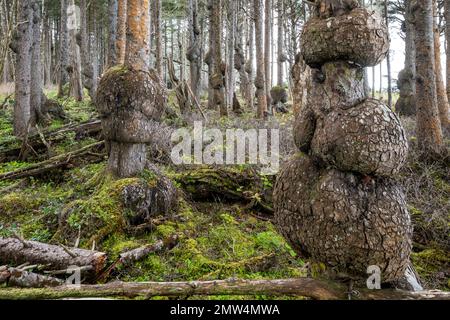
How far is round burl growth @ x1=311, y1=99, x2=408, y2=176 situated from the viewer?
2.12m

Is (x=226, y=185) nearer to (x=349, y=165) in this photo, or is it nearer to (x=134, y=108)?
(x=134, y=108)

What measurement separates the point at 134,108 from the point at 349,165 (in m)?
3.43

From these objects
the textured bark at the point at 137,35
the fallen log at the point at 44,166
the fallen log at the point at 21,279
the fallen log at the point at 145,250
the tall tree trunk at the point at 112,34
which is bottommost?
the fallen log at the point at 145,250

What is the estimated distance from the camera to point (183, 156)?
7.77 metres

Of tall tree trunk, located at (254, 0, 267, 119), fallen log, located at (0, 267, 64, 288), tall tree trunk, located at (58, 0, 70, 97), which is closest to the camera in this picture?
fallen log, located at (0, 267, 64, 288)

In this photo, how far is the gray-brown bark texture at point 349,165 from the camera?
7.09 feet

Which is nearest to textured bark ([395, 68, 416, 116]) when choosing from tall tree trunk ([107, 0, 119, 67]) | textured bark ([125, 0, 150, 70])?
tall tree trunk ([107, 0, 119, 67])

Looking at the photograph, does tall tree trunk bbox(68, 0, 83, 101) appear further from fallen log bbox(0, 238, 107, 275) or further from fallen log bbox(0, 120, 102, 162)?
fallen log bbox(0, 238, 107, 275)

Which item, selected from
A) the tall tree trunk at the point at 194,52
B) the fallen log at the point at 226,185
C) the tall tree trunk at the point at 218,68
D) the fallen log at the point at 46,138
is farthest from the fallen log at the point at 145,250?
the tall tree trunk at the point at 194,52

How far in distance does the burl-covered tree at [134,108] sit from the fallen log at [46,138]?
3.56 meters

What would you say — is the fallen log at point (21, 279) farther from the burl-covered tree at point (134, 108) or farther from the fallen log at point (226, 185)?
the fallen log at point (226, 185)

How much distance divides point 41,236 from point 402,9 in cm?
1816

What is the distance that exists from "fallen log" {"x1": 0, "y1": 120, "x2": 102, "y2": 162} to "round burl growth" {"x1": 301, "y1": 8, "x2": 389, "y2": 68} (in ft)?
23.0

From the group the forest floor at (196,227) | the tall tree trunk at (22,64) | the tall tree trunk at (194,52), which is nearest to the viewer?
the forest floor at (196,227)
